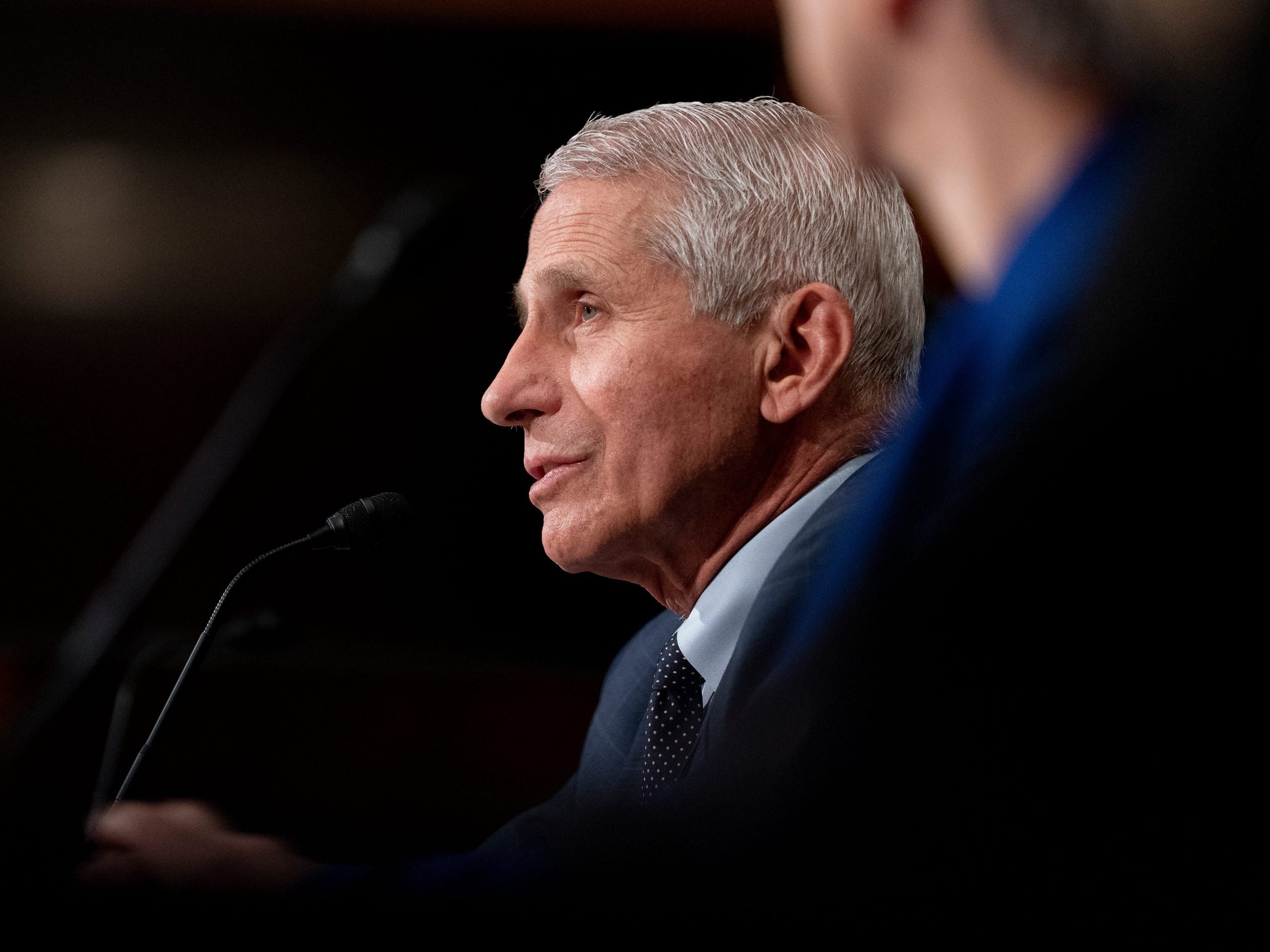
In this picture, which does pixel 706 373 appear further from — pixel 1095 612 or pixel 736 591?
pixel 1095 612

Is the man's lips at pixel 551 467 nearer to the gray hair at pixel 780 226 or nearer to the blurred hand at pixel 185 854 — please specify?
the gray hair at pixel 780 226

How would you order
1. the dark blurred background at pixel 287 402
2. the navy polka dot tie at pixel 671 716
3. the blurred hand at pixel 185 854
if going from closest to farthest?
1. the blurred hand at pixel 185 854
2. the navy polka dot tie at pixel 671 716
3. the dark blurred background at pixel 287 402

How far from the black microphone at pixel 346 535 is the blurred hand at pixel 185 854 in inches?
9.9

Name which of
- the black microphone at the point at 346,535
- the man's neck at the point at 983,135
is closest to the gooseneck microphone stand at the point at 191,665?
the black microphone at the point at 346,535

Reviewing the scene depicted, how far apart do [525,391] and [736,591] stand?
34 cm

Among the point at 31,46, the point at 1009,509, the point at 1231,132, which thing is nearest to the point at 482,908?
the point at 1009,509

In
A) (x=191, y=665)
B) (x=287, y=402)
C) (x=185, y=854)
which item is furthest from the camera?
(x=287, y=402)

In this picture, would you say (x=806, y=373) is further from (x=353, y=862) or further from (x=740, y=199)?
(x=353, y=862)

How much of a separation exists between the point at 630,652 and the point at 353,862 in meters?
0.80

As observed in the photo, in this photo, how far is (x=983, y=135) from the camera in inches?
21.9

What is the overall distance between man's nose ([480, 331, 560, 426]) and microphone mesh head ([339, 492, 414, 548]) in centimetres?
23

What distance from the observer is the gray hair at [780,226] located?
1369 mm

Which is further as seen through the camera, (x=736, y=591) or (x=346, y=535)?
(x=736, y=591)

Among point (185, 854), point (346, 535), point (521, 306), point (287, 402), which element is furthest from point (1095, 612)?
point (287, 402)
